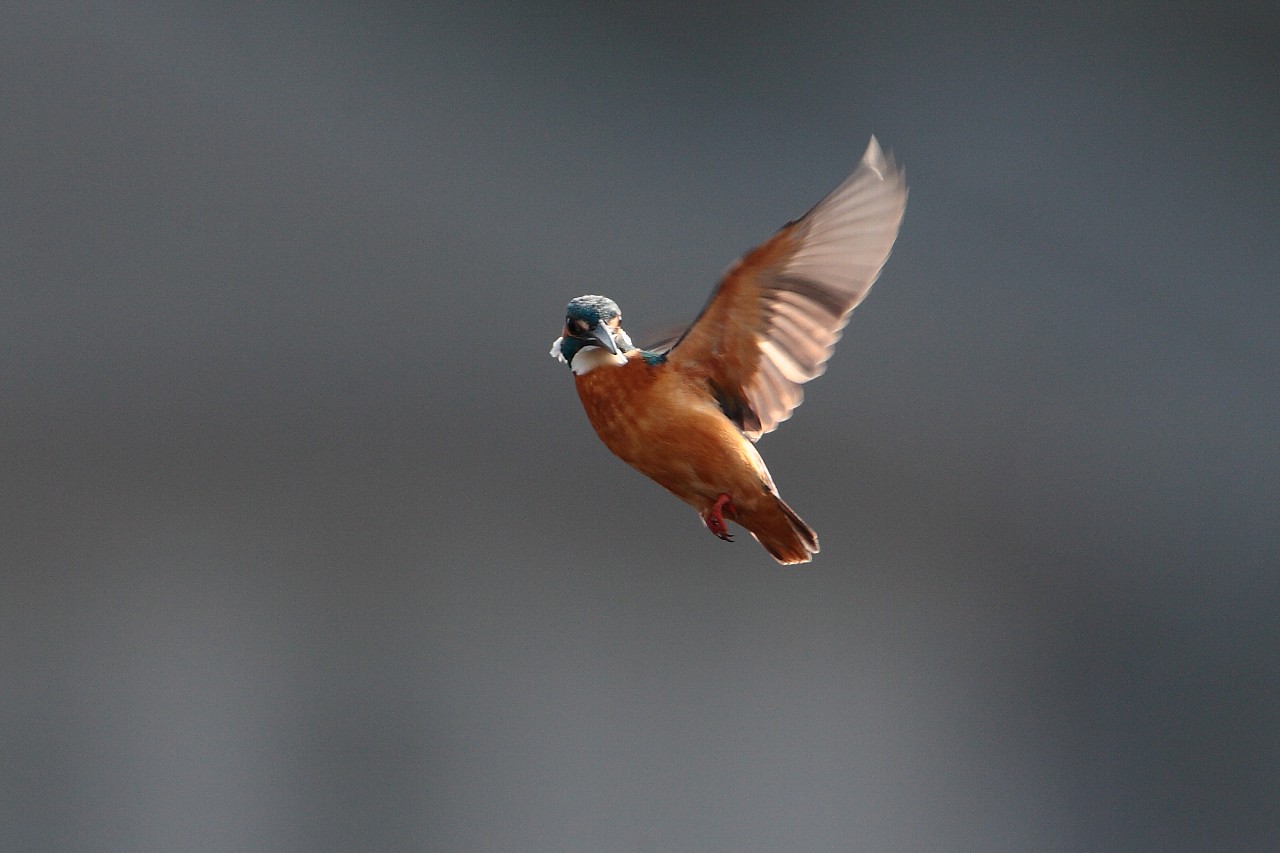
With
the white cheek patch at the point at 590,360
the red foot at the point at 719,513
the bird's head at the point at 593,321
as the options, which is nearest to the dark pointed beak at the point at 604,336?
the bird's head at the point at 593,321

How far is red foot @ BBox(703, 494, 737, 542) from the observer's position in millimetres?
1386

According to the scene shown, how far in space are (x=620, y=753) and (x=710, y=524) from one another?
2.58 m

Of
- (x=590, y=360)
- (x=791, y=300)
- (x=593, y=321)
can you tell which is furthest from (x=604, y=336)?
(x=791, y=300)

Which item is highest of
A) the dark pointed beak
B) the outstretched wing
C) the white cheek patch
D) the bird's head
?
the outstretched wing

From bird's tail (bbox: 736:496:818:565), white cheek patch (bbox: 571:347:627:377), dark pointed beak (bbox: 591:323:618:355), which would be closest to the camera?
dark pointed beak (bbox: 591:323:618:355)

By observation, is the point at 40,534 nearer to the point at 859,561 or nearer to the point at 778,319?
the point at 859,561

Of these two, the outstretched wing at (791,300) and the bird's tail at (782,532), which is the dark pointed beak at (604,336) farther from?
the bird's tail at (782,532)

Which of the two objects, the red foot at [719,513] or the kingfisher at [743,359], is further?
the red foot at [719,513]

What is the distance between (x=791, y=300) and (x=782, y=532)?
0.75 feet

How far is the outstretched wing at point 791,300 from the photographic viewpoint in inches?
49.3

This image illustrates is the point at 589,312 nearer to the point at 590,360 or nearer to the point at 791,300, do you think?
the point at 590,360

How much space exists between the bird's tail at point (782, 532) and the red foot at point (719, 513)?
21mm

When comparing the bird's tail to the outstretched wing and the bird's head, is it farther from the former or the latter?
the bird's head

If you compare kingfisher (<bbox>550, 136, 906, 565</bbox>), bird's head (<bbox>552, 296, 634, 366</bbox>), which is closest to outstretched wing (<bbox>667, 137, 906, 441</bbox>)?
kingfisher (<bbox>550, 136, 906, 565</bbox>)
